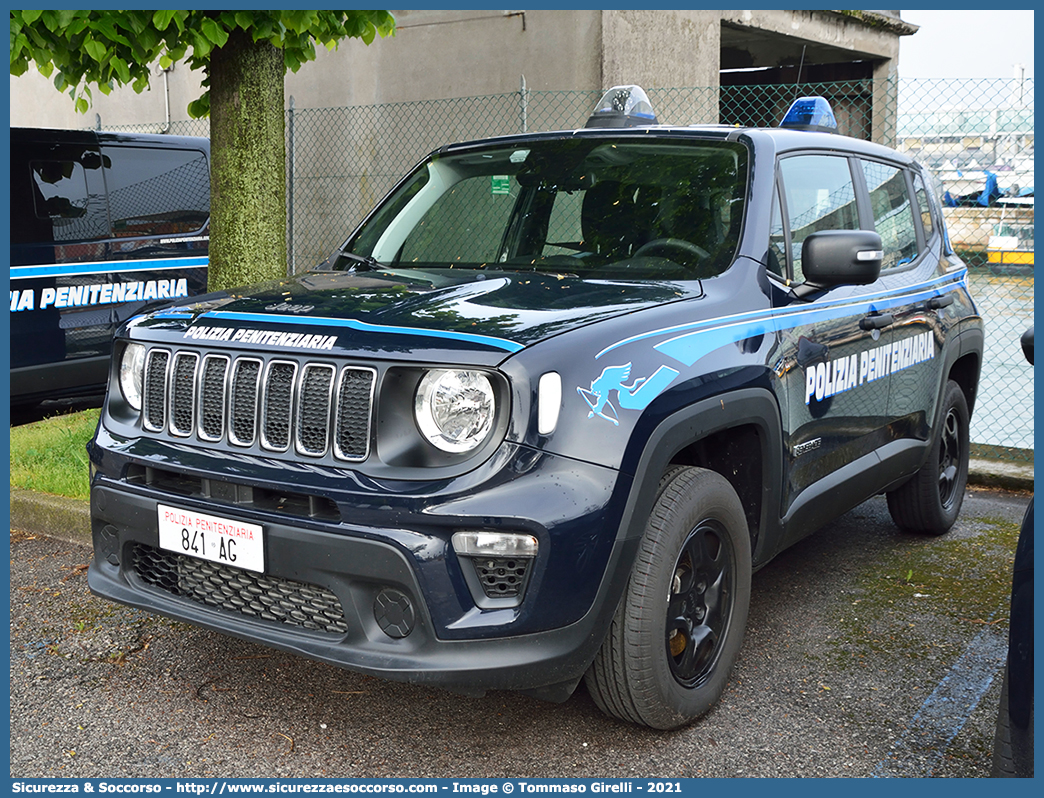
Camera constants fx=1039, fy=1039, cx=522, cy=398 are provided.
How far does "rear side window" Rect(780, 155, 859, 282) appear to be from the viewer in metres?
3.67

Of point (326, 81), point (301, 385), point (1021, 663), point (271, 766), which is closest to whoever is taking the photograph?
point (1021, 663)

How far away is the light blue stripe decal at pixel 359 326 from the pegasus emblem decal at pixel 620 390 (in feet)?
0.74

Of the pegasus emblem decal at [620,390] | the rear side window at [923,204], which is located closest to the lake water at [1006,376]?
the rear side window at [923,204]

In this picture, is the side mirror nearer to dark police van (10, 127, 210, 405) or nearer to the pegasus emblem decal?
the pegasus emblem decal

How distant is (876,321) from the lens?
13.1 ft

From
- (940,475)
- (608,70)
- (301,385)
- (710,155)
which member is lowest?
(940,475)

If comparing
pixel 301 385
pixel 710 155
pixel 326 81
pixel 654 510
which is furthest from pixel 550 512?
pixel 326 81

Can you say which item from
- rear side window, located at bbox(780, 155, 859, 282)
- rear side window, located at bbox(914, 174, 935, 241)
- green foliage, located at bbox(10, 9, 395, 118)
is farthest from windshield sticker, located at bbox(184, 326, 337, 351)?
rear side window, located at bbox(914, 174, 935, 241)

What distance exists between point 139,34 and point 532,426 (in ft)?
11.3

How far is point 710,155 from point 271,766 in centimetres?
245

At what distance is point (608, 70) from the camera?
31.5ft

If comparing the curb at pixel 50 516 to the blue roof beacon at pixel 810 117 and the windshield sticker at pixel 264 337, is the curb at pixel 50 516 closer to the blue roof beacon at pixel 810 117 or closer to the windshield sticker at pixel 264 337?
the windshield sticker at pixel 264 337

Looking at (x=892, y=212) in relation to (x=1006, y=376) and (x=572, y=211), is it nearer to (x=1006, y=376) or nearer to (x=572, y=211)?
(x=572, y=211)
